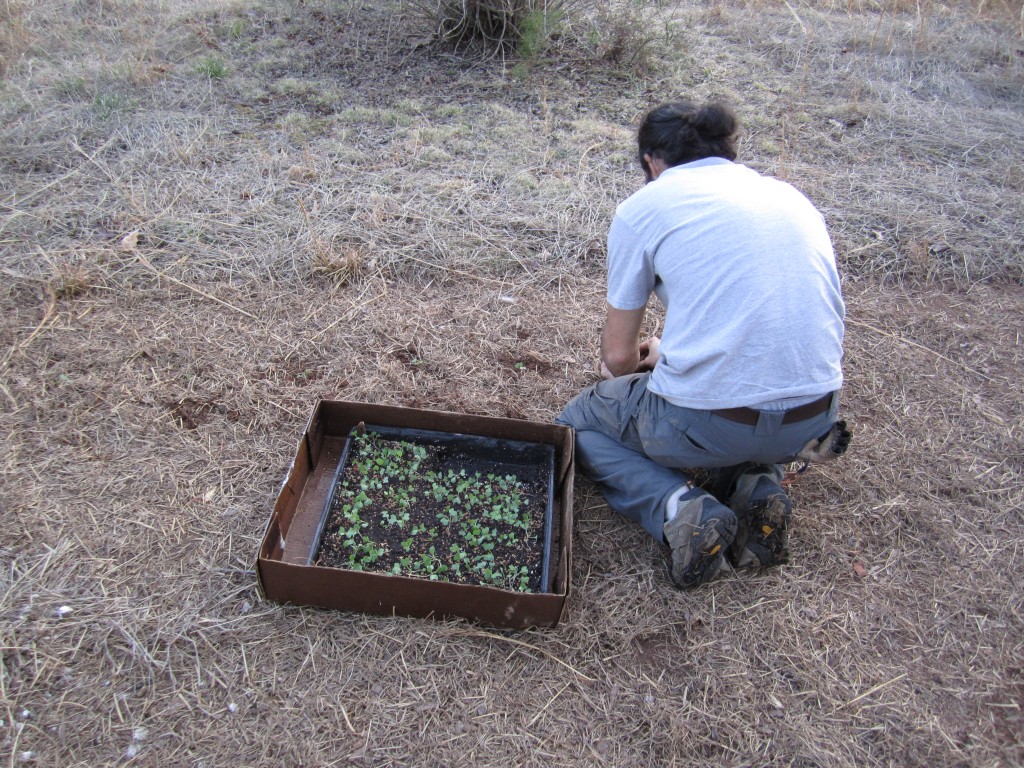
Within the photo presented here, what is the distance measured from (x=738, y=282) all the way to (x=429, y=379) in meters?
1.37

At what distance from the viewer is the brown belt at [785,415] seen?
202 centimetres

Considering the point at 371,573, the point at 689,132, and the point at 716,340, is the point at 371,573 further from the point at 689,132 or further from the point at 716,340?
the point at 689,132

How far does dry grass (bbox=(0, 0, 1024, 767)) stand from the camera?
1876mm

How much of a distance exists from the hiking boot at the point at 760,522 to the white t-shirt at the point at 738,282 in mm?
344

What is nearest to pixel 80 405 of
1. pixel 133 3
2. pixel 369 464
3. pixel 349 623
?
pixel 369 464

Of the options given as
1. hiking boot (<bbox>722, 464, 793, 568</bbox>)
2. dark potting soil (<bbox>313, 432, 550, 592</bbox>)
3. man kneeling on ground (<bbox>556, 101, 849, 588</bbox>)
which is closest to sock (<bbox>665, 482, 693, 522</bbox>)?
man kneeling on ground (<bbox>556, 101, 849, 588</bbox>)

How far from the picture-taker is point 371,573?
1924mm

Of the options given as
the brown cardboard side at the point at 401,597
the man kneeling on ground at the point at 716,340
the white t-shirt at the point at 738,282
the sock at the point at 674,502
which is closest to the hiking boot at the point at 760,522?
the man kneeling on ground at the point at 716,340

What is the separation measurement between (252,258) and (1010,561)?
3.20m

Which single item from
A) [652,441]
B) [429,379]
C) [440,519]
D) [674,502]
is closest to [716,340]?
[652,441]

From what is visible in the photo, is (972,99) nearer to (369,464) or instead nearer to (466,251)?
(466,251)

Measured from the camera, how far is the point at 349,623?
202cm

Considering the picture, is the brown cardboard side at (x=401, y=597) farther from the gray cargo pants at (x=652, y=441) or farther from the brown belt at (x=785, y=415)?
the brown belt at (x=785, y=415)

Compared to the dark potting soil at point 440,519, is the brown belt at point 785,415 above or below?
→ above
